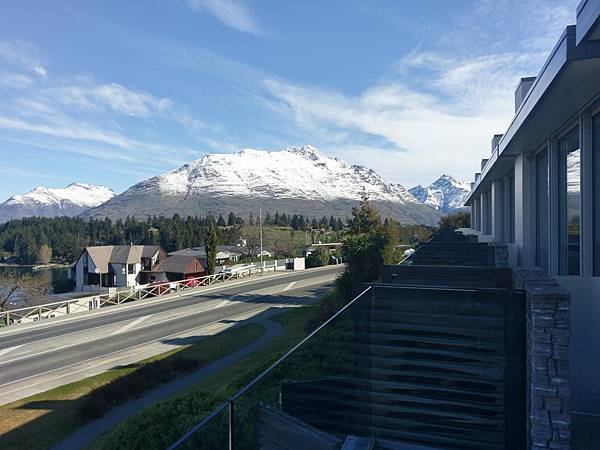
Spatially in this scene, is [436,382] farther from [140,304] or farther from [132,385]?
[140,304]

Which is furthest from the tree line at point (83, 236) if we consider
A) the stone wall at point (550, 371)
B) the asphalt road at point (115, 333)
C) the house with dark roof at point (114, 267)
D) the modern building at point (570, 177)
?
the stone wall at point (550, 371)

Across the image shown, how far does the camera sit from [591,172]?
20.3ft

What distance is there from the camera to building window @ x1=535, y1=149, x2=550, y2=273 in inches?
338

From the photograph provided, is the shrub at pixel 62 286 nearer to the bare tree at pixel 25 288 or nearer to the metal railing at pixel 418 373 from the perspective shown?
the bare tree at pixel 25 288

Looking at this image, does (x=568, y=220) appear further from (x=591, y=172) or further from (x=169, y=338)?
(x=169, y=338)

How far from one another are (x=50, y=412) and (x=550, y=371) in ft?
38.6

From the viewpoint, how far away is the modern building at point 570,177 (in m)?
4.61

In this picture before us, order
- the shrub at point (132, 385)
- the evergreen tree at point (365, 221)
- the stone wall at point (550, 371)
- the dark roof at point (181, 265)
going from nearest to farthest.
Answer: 1. the stone wall at point (550, 371)
2. the shrub at point (132, 385)
3. the evergreen tree at point (365, 221)
4. the dark roof at point (181, 265)

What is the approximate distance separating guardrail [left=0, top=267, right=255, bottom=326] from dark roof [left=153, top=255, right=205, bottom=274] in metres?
11.7

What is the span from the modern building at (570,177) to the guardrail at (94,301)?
76.0 ft

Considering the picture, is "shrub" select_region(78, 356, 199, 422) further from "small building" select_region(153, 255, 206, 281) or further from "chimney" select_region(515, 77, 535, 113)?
"small building" select_region(153, 255, 206, 281)

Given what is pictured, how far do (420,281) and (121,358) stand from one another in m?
12.4

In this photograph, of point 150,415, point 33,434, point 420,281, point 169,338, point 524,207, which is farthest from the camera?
point 169,338

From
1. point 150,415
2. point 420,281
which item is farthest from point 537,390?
point 150,415
